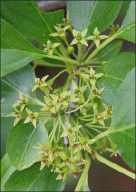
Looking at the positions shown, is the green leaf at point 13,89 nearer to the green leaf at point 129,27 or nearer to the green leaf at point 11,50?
the green leaf at point 11,50

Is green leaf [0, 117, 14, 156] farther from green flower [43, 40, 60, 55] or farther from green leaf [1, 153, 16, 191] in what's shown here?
green flower [43, 40, 60, 55]

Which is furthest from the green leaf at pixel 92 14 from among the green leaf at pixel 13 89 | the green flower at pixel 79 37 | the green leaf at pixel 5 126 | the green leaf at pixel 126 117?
the green leaf at pixel 5 126

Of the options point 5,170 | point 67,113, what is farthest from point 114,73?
point 5,170

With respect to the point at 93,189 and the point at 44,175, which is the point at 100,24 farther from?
the point at 93,189

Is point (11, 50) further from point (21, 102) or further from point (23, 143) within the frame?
point (23, 143)

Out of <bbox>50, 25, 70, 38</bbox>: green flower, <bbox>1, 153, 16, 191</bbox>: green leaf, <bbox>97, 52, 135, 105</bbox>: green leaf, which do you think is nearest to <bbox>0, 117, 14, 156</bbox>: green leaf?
<bbox>1, 153, 16, 191</bbox>: green leaf

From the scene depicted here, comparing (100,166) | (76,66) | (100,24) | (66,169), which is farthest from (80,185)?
(100,166)
